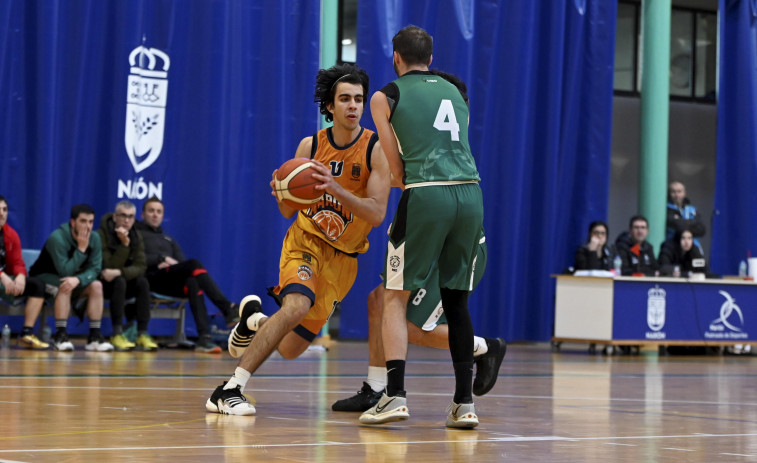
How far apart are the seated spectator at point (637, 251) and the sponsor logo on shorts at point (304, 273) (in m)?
7.85

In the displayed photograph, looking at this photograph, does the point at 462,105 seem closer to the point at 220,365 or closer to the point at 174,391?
the point at 174,391

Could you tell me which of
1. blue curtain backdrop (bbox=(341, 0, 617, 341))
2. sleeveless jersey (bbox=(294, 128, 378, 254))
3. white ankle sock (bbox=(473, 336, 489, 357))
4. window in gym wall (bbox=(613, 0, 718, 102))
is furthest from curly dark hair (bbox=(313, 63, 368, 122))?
window in gym wall (bbox=(613, 0, 718, 102))

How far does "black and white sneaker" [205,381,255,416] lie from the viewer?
14.7 feet

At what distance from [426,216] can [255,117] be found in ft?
24.1

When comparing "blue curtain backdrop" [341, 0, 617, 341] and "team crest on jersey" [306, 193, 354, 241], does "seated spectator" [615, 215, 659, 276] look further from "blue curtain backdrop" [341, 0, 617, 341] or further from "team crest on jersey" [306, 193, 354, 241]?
"team crest on jersey" [306, 193, 354, 241]

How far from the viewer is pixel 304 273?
15.6 feet

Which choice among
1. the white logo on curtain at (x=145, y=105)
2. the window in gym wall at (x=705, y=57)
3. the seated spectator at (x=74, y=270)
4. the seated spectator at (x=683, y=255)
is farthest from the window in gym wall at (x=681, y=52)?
the seated spectator at (x=74, y=270)

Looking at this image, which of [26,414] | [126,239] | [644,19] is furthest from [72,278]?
[644,19]

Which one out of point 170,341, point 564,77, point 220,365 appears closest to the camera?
point 220,365

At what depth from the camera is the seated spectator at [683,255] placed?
12227mm

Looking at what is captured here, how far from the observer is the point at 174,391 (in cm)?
559

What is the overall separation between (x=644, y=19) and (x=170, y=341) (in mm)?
6928

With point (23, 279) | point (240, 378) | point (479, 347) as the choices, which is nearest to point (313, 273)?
point (240, 378)

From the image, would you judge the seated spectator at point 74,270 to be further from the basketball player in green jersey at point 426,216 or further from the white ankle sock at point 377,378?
the basketball player in green jersey at point 426,216
